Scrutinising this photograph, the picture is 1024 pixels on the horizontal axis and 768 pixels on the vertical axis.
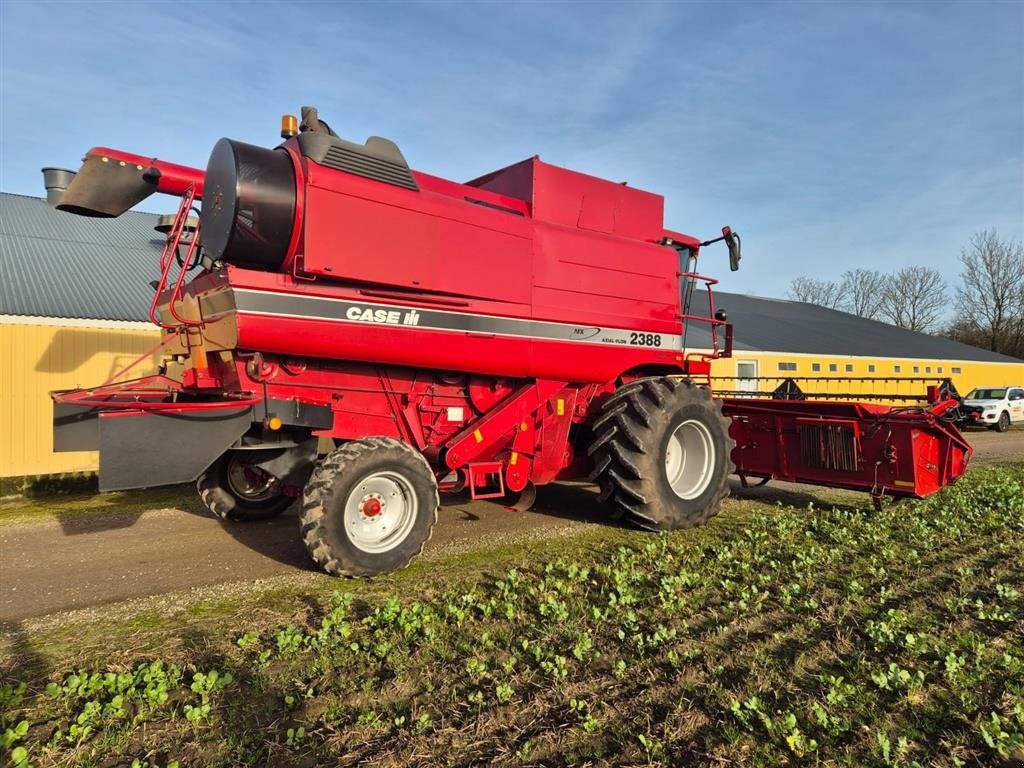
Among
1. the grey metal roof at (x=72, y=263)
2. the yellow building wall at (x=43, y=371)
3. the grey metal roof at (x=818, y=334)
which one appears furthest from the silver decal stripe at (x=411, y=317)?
the grey metal roof at (x=818, y=334)

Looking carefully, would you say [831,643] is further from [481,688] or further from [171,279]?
[171,279]

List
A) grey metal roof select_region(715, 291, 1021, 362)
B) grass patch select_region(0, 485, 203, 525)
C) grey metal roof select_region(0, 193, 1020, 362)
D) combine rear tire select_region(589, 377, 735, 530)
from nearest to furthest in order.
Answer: combine rear tire select_region(589, 377, 735, 530), grass patch select_region(0, 485, 203, 525), grey metal roof select_region(0, 193, 1020, 362), grey metal roof select_region(715, 291, 1021, 362)

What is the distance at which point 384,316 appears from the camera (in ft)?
17.1

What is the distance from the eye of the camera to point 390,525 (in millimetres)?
5227

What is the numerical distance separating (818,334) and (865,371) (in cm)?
288

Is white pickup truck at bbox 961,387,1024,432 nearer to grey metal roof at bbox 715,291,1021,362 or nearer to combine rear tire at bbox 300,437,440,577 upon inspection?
grey metal roof at bbox 715,291,1021,362

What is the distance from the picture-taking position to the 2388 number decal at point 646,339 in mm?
7055

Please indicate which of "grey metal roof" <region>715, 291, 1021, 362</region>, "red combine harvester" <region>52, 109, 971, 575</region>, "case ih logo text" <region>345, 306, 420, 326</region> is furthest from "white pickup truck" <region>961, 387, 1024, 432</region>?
"case ih logo text" <region>345, 306, 420, 326</region>

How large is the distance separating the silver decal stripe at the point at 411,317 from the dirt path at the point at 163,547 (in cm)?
205

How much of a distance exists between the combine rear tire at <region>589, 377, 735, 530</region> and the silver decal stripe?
701 millimetres

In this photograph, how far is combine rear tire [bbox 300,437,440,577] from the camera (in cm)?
475

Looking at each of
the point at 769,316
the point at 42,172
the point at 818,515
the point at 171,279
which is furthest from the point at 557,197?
the point at 769,316

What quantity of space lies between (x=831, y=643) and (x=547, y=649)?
1.59 meters

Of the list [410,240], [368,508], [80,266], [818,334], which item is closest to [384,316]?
[410,240]
